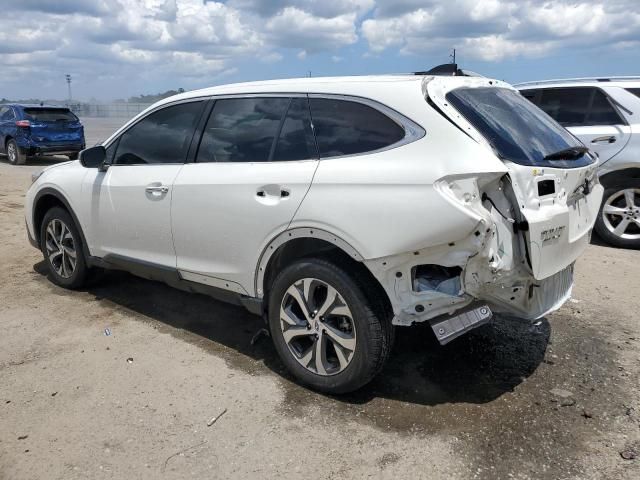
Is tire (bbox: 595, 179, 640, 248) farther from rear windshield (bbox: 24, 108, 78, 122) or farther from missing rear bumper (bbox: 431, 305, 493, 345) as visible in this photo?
rear windshield (bbox: 24, 108, 78, 122)

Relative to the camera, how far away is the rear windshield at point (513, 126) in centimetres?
298

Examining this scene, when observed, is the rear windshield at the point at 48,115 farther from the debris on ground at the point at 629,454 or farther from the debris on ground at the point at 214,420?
the debris on ground at the point at 629,454

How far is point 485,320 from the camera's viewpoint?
9.82 feet

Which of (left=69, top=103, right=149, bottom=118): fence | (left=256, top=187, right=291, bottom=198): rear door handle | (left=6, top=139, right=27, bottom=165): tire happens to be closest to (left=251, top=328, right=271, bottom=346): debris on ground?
(left=256, top=187, right=291, bottom=198): rear door handle

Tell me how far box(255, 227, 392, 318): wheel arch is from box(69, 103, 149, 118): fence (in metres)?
37.0

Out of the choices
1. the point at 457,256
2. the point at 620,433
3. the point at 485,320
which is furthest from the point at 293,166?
the point at 620,433

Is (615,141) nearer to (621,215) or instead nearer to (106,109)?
(621,215)

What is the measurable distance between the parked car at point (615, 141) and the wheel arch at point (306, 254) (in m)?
4.83

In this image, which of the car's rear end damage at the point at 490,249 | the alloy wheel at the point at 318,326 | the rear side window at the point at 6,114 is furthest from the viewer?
the rear side window at the point at 6,114

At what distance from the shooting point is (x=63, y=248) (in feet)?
17.1

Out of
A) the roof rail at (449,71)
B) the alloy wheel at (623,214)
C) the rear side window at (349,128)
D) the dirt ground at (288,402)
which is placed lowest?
the dirt ground at (288,402)

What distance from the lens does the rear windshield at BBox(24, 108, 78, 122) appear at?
50.8ft

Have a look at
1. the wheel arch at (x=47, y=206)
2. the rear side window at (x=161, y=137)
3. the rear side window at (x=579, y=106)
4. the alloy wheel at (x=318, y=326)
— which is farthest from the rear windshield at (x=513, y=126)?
the rear side window at (x=579, y=106)

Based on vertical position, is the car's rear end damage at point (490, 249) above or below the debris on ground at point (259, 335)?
above
